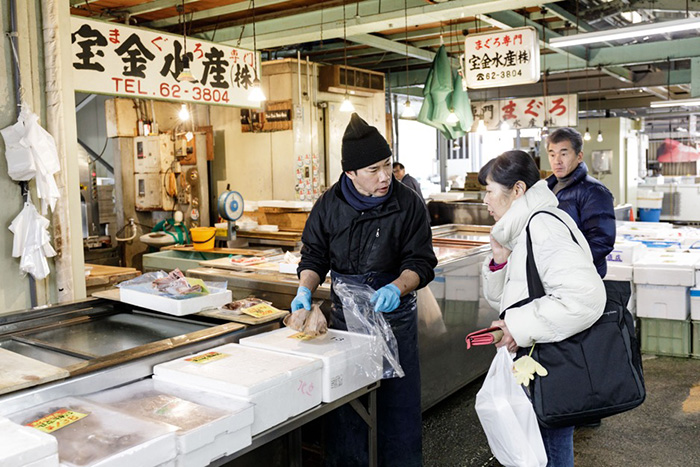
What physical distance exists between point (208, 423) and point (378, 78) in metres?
8.56

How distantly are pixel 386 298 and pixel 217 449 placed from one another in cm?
116

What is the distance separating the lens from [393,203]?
320 centimetres

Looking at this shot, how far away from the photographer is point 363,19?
7605 millimetres

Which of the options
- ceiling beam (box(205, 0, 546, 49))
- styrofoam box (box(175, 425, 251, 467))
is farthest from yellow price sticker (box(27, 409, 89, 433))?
ceiling beam (box(205, 0, 546, 49))

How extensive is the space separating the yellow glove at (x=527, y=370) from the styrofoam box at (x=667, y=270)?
4.17 m

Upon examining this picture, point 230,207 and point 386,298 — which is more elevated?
point 230,207

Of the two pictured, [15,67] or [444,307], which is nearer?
[15,67]

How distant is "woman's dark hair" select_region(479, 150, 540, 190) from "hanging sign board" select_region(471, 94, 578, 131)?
409 inches

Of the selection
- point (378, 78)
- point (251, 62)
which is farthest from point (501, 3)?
point (378, 78)

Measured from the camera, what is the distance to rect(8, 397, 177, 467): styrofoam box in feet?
5.67

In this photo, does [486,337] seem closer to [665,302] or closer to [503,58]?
[665,302]

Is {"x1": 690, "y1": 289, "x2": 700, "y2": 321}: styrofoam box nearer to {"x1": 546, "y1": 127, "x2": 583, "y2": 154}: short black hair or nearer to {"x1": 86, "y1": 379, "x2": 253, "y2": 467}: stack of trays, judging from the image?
{"x1": 546, "y1": 127, "x2": 583, "y2": 154}: short black hair

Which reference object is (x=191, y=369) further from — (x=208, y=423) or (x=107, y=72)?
(x=107, y=72)

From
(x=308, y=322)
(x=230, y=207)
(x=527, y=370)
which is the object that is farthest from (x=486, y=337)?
(x=230, y=207)
